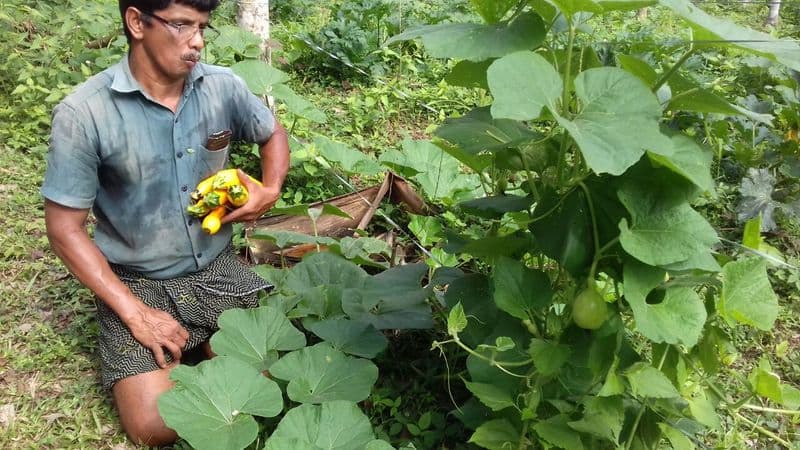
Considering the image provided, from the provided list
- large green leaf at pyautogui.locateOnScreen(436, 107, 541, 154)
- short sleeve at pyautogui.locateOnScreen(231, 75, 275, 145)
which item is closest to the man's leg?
short sleeve at pyautogui.locateOnScreen(231, 75, 275, 145)

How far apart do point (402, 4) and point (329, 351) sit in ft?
13.8

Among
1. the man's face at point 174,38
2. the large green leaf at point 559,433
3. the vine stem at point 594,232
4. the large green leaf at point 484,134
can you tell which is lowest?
the large green leaf at point 559,433

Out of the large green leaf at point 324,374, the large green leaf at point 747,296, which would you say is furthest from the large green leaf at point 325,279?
the large green leaf at point 747,296

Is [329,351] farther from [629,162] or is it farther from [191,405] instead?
[629,162]

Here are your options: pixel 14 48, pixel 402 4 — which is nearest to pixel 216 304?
pixel 14 48

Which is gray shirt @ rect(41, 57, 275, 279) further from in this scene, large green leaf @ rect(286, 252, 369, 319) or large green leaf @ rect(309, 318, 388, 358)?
large green leaf @ rect(309, 318, 388, 358)

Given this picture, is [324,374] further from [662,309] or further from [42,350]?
[42,350]

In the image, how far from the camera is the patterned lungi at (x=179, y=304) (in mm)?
2396

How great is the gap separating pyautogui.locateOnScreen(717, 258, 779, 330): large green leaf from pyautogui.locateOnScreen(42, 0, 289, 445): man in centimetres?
162

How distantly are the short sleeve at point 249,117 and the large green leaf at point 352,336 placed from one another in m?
0.83

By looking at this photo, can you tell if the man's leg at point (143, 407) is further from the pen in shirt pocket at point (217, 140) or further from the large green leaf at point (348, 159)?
the large green leaf at point (348, 159)

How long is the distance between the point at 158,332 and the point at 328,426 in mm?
807

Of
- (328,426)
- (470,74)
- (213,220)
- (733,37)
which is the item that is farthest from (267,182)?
Answer: (733,37)

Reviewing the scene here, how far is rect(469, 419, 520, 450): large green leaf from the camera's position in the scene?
188 cm
